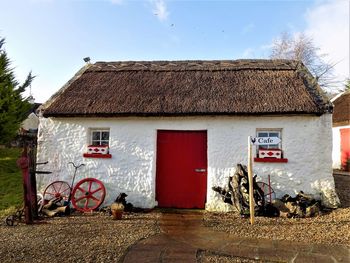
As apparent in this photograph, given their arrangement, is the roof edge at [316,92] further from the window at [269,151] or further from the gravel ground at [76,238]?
the gravel ground at [76,238]

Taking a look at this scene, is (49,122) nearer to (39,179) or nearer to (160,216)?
(39,179)

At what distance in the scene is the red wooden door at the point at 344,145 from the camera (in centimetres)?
1488

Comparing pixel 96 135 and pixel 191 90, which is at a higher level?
pixel 191 90

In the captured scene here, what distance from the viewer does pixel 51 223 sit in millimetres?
6383

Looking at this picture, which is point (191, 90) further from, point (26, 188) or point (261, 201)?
point (26, 188)

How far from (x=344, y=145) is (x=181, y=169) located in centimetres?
1136

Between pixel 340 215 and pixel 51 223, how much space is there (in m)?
6.38

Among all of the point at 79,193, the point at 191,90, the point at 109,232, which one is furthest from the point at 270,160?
the point at 79,193

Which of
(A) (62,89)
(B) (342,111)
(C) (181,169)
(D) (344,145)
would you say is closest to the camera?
(C) (181,169)

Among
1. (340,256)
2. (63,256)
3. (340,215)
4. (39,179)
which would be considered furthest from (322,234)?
(39,179)

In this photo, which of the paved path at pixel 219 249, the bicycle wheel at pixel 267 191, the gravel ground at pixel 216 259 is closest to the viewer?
the gravel ground at pixel 216 259

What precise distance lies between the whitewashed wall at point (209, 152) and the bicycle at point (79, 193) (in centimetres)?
20

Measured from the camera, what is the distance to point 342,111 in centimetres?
1573

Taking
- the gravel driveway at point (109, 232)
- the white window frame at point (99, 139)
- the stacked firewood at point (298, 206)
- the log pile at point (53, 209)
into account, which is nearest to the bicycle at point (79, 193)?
the log pile at point (53, 209)
